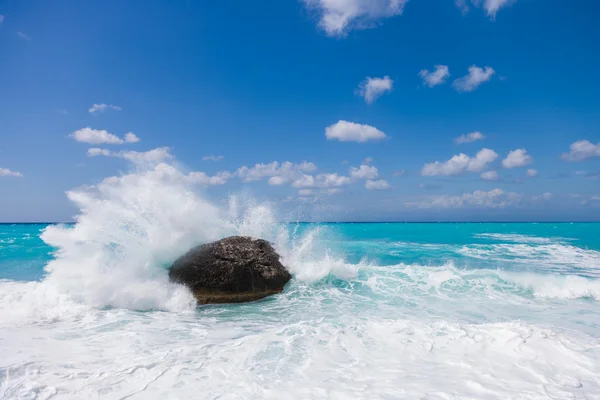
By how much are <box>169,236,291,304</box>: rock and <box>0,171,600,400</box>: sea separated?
1.17 ft

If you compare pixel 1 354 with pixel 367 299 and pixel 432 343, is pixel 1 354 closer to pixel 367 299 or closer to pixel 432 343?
pixel 432 343

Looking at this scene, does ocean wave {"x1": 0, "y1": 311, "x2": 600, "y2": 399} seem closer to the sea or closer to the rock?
the sea

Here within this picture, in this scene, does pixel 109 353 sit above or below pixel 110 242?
below

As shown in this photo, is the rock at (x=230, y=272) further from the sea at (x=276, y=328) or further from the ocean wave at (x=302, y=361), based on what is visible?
the ocean wave at (x=302, y=361)

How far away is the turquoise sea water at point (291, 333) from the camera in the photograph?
448 cm

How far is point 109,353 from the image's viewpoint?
18.4ft

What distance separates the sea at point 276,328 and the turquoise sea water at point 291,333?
3 centimetres

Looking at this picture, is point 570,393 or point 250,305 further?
point 250,305

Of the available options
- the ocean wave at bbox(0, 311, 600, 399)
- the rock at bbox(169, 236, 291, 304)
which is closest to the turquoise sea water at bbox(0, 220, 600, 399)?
the ocean wave at bbox(0, 311, 600, 399)

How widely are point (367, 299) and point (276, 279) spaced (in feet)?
9.29

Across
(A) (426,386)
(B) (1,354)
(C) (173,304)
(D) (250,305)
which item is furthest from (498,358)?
(B) (1,354)

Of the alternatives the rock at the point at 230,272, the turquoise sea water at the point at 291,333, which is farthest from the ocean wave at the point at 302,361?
the rock at the point at 230,272

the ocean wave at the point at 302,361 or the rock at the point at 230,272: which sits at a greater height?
the rock at the point at 230,272

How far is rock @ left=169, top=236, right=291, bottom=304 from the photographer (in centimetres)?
965
